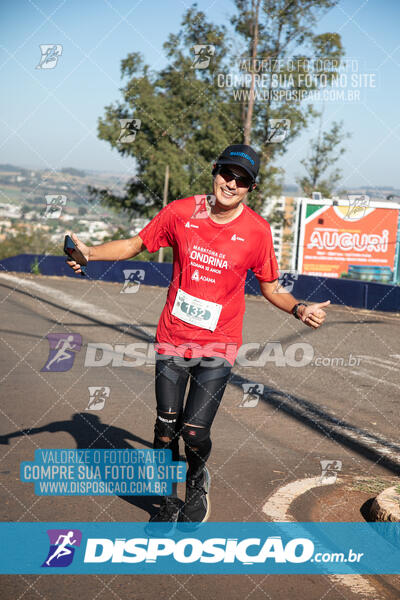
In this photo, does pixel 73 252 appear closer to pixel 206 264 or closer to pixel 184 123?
pixel 206 264

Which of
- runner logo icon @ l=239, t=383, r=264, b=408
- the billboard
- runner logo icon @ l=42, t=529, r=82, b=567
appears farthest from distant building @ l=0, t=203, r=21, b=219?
the billboard

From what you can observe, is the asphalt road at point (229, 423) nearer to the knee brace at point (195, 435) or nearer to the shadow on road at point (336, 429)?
the shadow on road at point (336, 429)

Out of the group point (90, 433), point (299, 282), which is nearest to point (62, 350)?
point (90, 433)

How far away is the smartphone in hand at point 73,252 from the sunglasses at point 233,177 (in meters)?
0.99

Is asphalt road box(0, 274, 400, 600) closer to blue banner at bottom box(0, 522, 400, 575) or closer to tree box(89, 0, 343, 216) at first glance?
blue banner at bottom box(0, 522, 400, 575)

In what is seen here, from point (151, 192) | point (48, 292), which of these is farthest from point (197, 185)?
point (48, 292)

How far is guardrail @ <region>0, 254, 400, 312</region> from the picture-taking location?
67.2 ft

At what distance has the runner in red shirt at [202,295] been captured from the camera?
13.4 ft

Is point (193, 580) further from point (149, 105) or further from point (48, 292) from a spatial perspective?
point (149, 105)

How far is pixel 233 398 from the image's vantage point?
8.21 metres

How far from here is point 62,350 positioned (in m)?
11.0

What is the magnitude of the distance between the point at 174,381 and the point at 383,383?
6.16 metres

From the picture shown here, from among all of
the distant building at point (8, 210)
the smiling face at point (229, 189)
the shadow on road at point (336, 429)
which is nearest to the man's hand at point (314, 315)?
the smiling face at point (229, 189)

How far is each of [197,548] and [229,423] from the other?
3069mm
